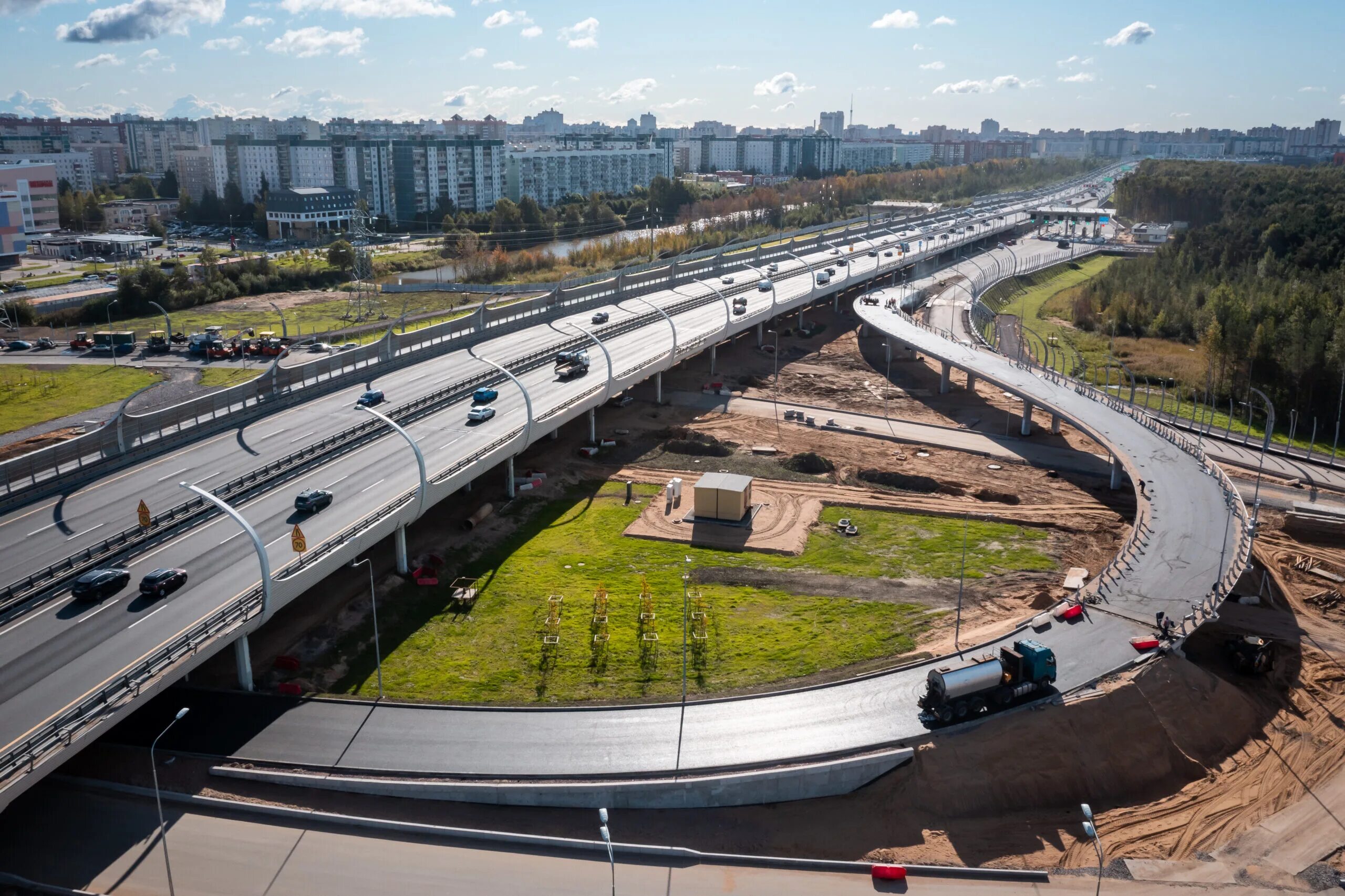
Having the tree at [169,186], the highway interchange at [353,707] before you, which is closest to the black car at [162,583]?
the highway interchange at [353,707]

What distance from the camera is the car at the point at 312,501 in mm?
32688

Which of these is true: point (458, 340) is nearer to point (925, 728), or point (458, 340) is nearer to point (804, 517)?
point (804, 517)

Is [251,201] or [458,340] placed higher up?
[251,201]

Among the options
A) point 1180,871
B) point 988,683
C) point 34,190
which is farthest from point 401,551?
point 34,190

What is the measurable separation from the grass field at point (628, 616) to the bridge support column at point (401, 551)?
44.9 inches

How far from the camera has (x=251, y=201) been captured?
178 m

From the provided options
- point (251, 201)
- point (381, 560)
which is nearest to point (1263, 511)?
point (381, 560)

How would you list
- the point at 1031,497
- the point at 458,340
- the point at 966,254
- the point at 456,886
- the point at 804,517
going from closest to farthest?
the point at 456,886, the point at 804,517, the point at 1031,497, the point at 458,340, the point at 966,254

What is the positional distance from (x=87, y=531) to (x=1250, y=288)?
291 feet

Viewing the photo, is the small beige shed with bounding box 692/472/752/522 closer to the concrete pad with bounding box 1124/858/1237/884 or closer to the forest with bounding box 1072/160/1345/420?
the concrete pad with bounding box 1124/858/1237/884

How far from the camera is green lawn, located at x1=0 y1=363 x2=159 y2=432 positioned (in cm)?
5842

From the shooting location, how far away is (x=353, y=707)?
26203 millimetres

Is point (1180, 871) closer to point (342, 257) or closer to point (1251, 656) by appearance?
point (1251, 656)

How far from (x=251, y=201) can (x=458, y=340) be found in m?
139
